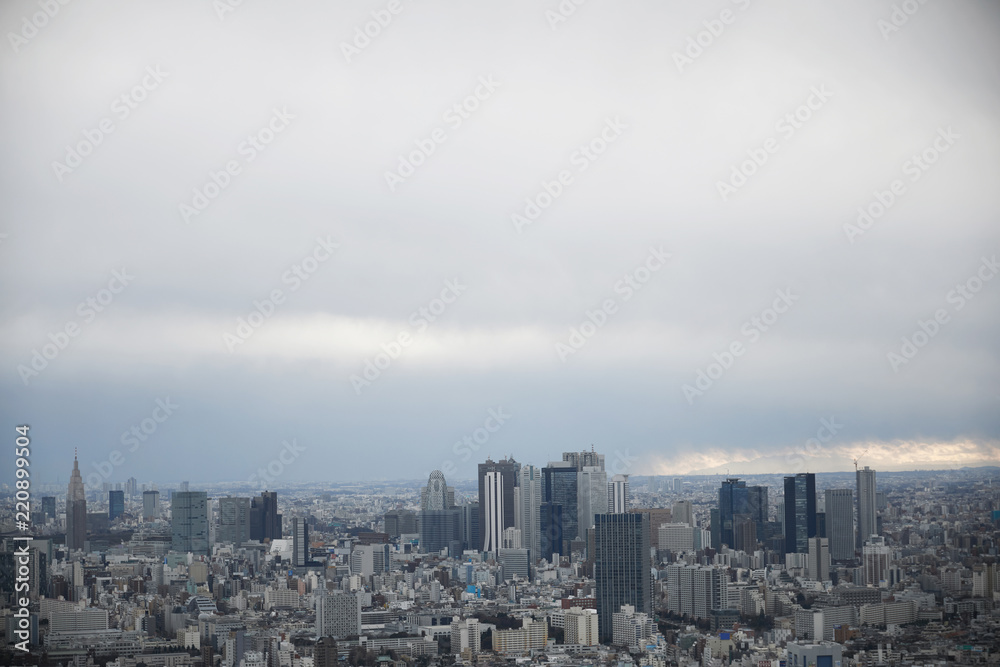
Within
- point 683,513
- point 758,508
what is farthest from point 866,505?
point 683,513

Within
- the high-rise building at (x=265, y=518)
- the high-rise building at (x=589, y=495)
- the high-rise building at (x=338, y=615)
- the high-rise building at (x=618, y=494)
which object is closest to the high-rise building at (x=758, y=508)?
the high-rise building at (x=618, y=494)

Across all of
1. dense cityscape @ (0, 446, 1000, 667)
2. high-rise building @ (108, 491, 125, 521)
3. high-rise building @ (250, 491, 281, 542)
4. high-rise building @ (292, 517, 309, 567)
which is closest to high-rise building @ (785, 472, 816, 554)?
dense cityscape @ (0, 446, 1000, 667)

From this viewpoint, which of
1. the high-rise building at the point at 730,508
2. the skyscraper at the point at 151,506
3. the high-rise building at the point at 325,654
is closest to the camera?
the high-rise building at the point at 325,654

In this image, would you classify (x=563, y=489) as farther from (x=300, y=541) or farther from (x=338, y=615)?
(x=338, y=615)

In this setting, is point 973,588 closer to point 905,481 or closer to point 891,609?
point 891,609

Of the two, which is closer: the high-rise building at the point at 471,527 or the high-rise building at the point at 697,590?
the high-rise building at the point at 697,590

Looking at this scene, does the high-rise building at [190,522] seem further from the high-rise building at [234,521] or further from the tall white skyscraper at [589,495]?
the tall white skyscraper at [589,495]
